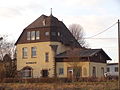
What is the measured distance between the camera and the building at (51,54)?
5859 centimetres

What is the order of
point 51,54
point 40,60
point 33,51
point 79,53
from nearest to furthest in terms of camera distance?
point 79,53, point 51,54, point 40,60, point 33,51

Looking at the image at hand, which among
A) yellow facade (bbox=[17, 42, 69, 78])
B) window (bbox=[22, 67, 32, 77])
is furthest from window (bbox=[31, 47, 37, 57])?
window (bbox=[22, 67, 32, 77])

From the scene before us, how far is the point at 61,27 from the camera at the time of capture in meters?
66.4

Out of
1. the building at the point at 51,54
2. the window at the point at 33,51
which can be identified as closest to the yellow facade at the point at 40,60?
the building at the point at 51,54

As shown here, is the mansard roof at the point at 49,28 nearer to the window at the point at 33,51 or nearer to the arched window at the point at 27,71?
the window at the point at 33,51

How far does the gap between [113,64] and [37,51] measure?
122 feet

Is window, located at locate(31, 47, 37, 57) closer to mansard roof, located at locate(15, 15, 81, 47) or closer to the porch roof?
mansard roof, located at locate(15, 15, 81, 47)

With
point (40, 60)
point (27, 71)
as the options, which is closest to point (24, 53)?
point (27, 71)

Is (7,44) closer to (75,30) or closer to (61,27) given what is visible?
(61,27)

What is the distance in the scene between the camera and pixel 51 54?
62.2m

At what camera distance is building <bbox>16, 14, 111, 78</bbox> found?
58594 millimetres

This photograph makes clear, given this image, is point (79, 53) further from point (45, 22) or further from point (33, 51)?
point (33, 51)

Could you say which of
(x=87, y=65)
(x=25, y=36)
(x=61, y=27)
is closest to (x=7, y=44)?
(x=25, y=36)

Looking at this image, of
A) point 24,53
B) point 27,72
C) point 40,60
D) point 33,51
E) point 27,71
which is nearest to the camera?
point 40,60
